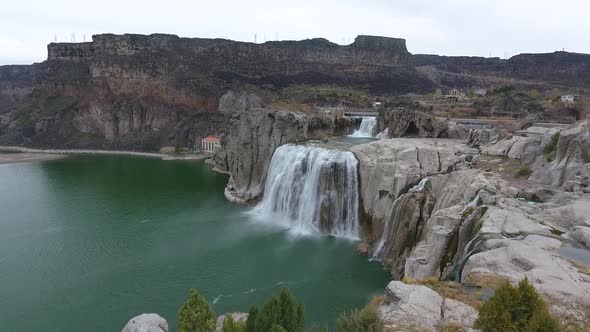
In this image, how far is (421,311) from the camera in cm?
1234

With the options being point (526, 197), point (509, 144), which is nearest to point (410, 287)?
point (526, 197)

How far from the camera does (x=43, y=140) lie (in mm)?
96500

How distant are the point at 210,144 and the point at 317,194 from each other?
53.7m

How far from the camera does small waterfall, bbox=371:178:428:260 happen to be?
1107 inches

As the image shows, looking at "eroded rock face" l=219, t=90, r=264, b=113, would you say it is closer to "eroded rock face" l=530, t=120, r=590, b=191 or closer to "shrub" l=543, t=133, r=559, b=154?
"shrub" l=543, t=133, r=559, b=154

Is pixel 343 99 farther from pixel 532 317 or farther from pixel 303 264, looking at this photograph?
pixel 532 317

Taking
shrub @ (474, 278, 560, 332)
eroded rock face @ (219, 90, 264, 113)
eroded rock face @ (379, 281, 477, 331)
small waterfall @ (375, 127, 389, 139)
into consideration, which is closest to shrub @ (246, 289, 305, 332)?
eroded rock face @ (379, 281, 477, 331)

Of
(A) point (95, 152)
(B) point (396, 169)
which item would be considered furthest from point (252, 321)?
(A) point (95, 152)

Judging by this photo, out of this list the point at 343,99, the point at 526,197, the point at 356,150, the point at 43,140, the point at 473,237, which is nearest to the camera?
the point at 473,237

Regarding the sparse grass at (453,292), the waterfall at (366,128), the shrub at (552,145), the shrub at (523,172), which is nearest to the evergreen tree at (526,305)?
the sparse grass at (453,292)

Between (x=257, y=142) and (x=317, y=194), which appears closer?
(x=317, y=194)

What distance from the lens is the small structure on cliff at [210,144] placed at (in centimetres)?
8506

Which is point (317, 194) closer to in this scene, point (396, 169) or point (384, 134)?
point (396, 169)

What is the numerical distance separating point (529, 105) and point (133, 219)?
162 feet
